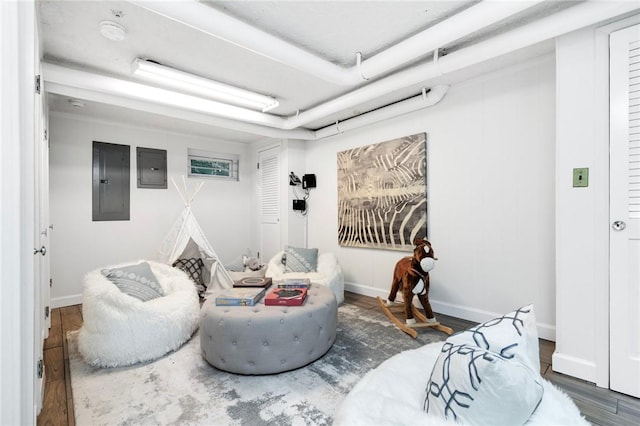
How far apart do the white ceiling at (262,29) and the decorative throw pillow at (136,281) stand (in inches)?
64.7

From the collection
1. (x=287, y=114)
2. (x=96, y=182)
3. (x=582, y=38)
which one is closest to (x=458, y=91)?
(x=582, y=38)

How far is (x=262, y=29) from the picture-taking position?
2.21m

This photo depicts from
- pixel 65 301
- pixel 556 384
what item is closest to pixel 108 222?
pixel 65 301

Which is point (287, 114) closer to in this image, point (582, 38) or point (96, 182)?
point (96, 182)

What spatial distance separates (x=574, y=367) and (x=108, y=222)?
4805mm

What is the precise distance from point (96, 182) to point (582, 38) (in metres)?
4.86

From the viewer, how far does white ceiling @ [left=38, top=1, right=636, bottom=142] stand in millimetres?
1941

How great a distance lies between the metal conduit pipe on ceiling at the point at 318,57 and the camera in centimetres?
176

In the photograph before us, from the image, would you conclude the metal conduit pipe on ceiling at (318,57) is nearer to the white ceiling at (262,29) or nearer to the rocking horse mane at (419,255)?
the white ceiling at (262,29)

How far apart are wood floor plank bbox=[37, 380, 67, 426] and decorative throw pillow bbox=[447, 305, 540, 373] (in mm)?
2090

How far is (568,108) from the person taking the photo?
1.99m

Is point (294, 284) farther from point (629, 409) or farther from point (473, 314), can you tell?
point (629, 409)

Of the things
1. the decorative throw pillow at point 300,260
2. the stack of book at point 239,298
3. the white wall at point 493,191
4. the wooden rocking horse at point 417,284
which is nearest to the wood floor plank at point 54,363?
the stack of book at point 239,298

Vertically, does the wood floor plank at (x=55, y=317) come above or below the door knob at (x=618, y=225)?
below
